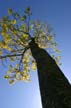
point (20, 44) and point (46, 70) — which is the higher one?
point (20, 44)

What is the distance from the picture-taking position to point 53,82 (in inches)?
163

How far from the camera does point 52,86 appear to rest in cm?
401

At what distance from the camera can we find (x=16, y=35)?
11539mm

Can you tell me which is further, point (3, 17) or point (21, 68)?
point (3, 17)

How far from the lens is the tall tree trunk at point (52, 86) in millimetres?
3447

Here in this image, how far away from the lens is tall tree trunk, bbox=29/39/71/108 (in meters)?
3.45

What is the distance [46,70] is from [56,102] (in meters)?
1.42

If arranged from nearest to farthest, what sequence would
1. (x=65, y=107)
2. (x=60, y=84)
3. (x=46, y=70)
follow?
(x=65, y=107) → (x=60, y=84) → (x=46, y=70)

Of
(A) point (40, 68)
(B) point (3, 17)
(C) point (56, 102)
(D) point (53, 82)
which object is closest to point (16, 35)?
(B) point (3, 17)

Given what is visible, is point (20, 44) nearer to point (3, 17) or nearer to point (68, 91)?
point (3, 17)

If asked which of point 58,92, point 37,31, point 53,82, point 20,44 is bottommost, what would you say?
point 58,92

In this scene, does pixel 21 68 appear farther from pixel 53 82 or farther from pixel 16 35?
pixel 53 82

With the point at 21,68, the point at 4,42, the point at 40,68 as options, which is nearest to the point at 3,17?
the point at 4,42

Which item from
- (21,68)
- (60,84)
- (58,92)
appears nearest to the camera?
(58,92)
